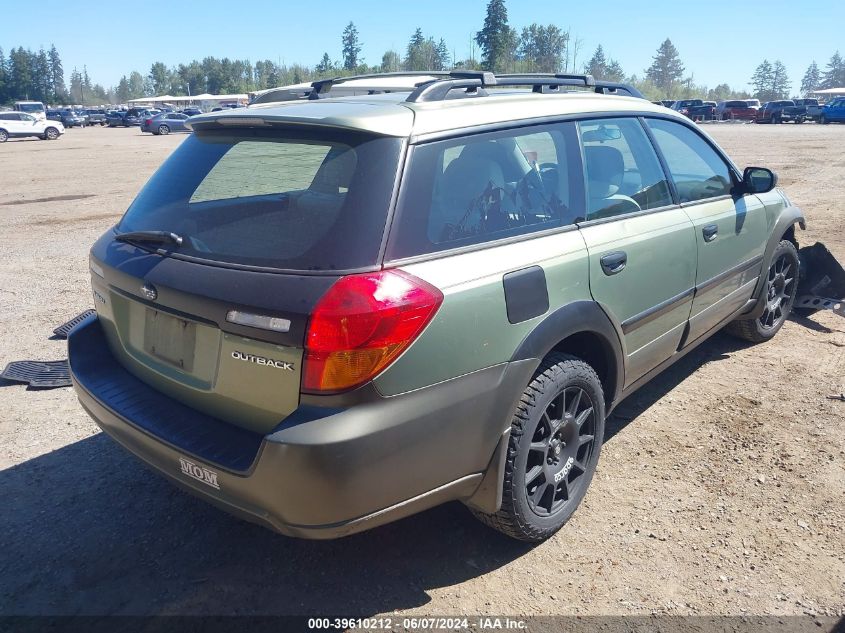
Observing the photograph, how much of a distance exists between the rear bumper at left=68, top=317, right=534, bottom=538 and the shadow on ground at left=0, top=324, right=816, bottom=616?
0.47 meters

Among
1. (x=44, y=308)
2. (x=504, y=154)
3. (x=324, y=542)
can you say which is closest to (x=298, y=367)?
(x=324, y=542)

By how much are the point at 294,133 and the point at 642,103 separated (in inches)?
88.3

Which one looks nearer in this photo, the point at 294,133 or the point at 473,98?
the point at 294,133

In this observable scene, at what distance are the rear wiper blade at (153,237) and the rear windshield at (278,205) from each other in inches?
1.4

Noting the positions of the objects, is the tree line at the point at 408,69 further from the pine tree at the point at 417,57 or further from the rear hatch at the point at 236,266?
the rear hatch at the point at 236,266

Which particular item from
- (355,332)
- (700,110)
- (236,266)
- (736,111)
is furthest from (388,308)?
(700,110)

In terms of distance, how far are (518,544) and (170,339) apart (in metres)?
1.71

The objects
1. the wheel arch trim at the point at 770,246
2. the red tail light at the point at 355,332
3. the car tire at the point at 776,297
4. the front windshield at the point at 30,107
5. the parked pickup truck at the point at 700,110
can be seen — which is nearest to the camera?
the red tail light at the point at 355,332

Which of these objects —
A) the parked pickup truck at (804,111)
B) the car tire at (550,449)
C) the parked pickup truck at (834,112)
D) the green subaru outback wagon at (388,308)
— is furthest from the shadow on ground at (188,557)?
the parked pickup truck at (804,111)

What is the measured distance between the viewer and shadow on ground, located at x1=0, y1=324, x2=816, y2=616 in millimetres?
2656

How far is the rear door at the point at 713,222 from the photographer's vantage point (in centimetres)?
394

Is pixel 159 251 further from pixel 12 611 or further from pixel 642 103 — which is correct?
pixel 642 103

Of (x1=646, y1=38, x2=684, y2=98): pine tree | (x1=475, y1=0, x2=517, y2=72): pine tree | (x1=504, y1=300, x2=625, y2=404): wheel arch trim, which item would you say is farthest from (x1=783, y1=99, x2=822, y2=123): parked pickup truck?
(x1=646, y1=38, x2=684, y2=98): pine tree

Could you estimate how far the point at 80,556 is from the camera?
290 centimetres
